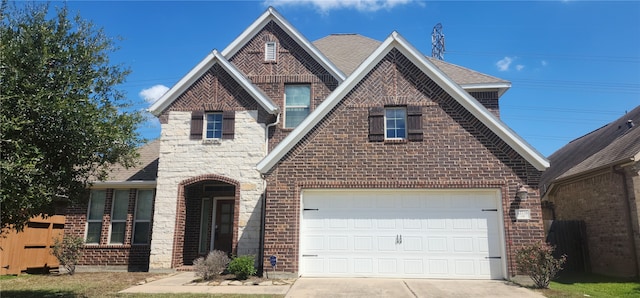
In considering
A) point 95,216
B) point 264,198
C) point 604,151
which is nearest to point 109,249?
point 95,216

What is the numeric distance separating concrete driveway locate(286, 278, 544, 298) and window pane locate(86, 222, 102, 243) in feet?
27.0

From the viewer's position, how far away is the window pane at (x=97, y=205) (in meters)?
15.0

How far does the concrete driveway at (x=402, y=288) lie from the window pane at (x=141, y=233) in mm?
6638

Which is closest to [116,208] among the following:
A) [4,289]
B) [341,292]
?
[4,289]

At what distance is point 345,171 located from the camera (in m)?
11.5

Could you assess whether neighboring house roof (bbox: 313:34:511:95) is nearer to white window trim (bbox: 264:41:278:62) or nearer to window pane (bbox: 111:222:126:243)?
white window trim (bbox: 264:41:278:62)

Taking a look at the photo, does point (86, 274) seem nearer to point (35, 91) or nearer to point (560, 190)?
point (35, 91)

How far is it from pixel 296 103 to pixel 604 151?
1117 cm

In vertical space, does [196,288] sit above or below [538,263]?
below

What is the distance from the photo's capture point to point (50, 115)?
7820 mm

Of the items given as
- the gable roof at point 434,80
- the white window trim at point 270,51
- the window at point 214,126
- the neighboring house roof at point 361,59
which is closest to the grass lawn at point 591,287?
the gable roof at point 434,80

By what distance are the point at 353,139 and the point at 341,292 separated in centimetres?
424

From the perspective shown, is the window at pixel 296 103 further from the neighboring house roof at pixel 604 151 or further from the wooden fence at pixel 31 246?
the neighboring house roof at pixel 604 151

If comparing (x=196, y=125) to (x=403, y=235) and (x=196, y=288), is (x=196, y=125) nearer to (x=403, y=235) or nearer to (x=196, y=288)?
(x=196, y=288)
